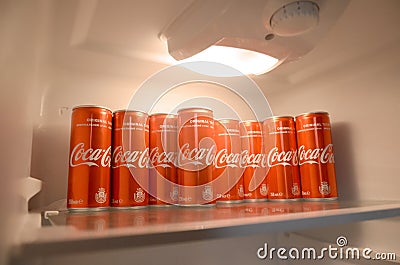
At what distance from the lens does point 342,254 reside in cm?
79

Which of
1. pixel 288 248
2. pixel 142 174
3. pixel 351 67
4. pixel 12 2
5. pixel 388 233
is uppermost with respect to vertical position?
pixel 351 67

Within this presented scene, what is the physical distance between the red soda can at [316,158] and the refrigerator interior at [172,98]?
0.30 ft

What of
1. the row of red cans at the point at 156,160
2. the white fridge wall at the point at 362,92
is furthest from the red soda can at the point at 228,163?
the white fridge wall at the point at 362,92

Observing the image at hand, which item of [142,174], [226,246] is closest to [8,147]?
[142,174]

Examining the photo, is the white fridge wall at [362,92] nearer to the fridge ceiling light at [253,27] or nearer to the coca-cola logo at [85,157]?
the fridge ceiling light at [253,27]

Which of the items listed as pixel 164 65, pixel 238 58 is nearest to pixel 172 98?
pixel 164 65

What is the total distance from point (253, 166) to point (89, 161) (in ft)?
1.46

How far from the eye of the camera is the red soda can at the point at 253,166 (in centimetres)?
80

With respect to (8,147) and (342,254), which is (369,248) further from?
(8,147)

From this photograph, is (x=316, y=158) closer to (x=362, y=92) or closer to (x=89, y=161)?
(x=362, y=92)

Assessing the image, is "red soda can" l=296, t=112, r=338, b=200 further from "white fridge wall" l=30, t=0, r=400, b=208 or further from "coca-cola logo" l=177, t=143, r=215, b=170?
"coca-cola logo" l=177, t=143, r=215, b=170

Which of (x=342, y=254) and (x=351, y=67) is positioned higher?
(x=351, y=67)

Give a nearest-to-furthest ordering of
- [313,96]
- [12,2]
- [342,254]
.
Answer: [12,2]
[342,254]
[313,96]

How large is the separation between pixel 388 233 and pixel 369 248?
0.07 m
